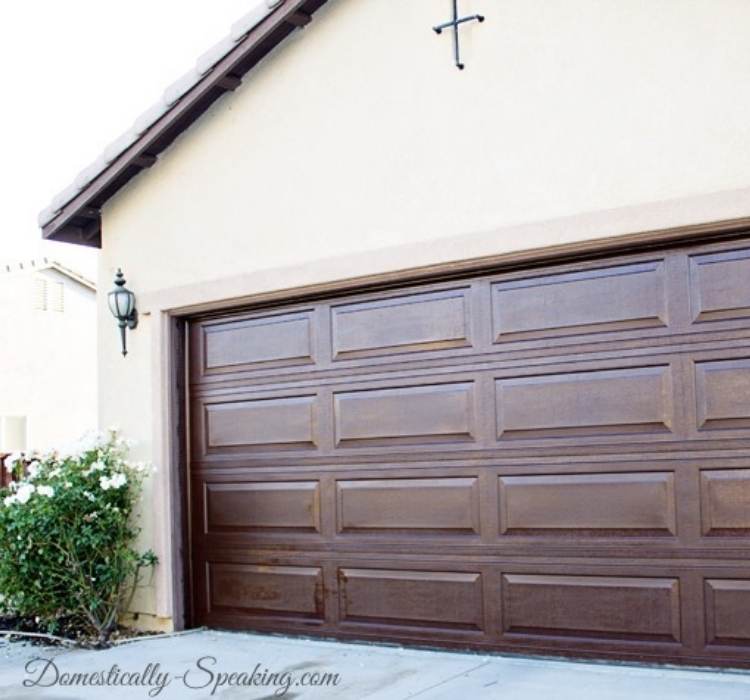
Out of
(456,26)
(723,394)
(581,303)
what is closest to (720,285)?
(723,394)

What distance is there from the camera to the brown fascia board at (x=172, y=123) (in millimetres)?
6973

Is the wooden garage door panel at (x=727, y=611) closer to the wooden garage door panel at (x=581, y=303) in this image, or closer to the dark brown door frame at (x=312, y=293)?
the wooden garage door panel at (x=581, y=303)

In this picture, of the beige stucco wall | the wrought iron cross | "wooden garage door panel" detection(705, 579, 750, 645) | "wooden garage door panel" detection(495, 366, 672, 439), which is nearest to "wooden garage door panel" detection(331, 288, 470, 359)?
the beige stucco wall

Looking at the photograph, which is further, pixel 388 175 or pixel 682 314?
pixel 388 175

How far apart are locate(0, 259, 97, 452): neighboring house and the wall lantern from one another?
10053 millimetres

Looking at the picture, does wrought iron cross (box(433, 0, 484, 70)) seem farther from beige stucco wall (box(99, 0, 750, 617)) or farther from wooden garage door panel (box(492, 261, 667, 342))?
wooden garage door panel (box(492, 261, 667, 342))

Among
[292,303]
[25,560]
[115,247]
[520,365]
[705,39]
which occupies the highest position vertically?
[705,39]

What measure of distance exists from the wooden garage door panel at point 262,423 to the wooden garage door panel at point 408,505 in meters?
0.51

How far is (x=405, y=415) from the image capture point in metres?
6.58

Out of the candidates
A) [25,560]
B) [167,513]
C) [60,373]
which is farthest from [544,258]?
[60,373]

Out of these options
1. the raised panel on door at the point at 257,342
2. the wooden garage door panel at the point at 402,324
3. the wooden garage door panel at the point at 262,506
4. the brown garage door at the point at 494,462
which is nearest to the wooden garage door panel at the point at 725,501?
the brown garage door at the point at 494,462

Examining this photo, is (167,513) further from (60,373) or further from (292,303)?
(60,373)

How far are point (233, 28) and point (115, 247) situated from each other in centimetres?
200

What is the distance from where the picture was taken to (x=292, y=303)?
718cm
